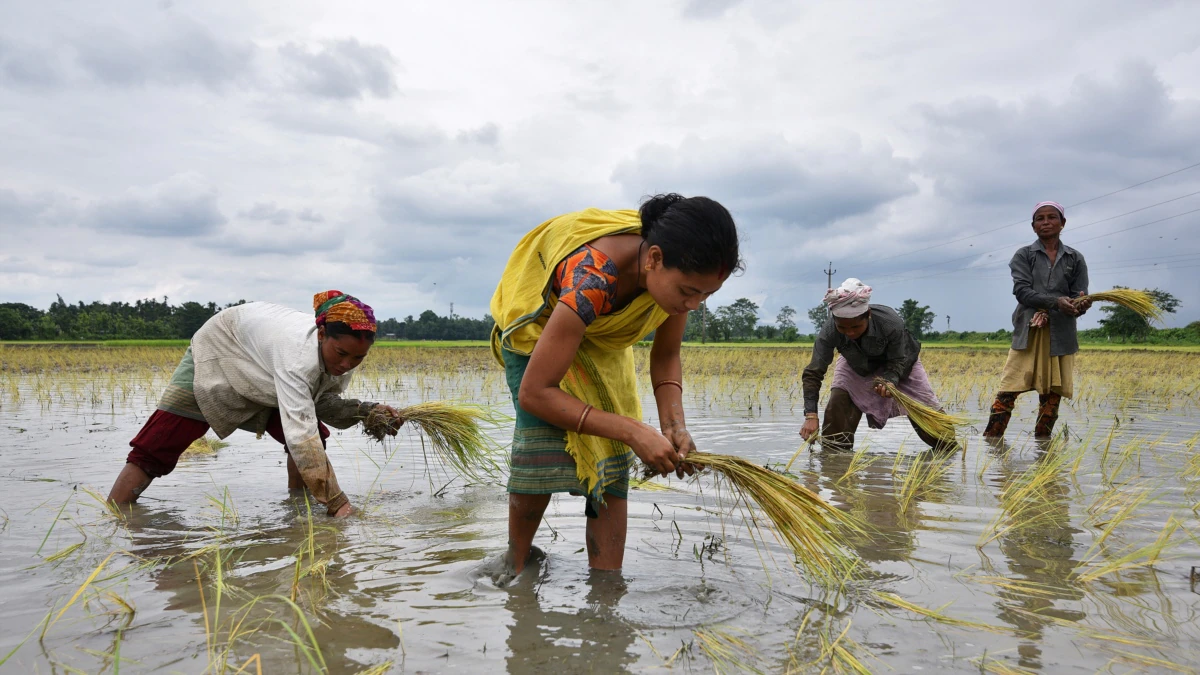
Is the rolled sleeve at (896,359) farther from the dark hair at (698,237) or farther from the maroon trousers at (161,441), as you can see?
the maroon trousers at (161,441)

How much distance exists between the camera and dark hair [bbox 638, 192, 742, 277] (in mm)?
1827

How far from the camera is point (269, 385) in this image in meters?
3.29

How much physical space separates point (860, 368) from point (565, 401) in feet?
11.0

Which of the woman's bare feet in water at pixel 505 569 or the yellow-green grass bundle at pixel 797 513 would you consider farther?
the woman's bare feet in water at pixel 505 569

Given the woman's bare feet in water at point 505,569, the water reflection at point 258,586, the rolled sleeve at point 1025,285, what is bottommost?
the water reflection at point 258,586

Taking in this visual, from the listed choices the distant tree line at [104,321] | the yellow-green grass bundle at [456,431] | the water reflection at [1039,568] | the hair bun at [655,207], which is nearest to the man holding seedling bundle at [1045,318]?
the water reflection at [1039,568]

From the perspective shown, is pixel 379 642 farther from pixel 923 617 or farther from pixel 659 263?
pixel 923 617

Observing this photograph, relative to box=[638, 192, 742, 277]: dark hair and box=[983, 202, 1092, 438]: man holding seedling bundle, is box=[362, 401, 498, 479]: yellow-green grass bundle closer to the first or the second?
box=[638, 192, 742, 277]: dark hair

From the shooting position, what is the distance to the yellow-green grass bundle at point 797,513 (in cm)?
219

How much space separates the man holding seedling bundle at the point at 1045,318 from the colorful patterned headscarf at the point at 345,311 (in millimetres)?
4288

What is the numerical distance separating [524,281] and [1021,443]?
175 inches

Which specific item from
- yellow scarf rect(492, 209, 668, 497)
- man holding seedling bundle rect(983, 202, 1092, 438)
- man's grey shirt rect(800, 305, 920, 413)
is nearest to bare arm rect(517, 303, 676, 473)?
yellow scarf rect(492, 209, 668, 497)

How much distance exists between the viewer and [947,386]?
29.9 feet

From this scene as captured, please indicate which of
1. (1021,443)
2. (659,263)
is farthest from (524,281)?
(1021,443)
